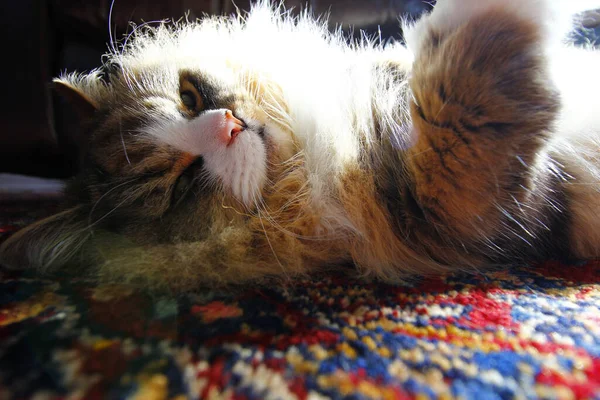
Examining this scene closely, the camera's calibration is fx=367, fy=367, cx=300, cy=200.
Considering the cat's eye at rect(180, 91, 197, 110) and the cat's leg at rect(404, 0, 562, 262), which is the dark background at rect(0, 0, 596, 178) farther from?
the cat's leg at rect(404, 0, 562, 262)

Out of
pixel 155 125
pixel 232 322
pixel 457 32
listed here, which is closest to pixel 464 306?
pixel 232 322

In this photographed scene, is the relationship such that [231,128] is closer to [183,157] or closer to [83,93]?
[183,157]

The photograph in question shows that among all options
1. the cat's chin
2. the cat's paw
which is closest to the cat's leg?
the cat's paw

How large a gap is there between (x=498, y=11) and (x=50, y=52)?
204 cm

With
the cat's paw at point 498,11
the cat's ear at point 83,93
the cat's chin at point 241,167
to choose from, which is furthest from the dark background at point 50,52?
the cat's chin at point 241,167

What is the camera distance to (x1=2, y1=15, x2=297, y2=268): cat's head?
0.83 meters

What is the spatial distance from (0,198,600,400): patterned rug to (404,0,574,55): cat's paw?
482mm

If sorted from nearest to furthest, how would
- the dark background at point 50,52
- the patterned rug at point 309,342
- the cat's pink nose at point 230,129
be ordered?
the patterned rug at point 309,342 → the cat's pink nose at point 230,129 → the dark background at point 50,52

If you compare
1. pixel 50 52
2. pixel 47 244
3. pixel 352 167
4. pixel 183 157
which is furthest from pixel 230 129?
pixel 50 52

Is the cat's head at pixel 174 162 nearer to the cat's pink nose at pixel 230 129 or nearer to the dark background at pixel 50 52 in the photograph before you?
the cat's pink nose at pixel 230 129

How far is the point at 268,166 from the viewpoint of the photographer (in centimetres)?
86

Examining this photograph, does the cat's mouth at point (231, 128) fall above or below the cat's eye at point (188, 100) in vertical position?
below

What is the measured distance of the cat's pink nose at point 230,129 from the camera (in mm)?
810

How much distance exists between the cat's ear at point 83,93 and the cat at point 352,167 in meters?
0.10
